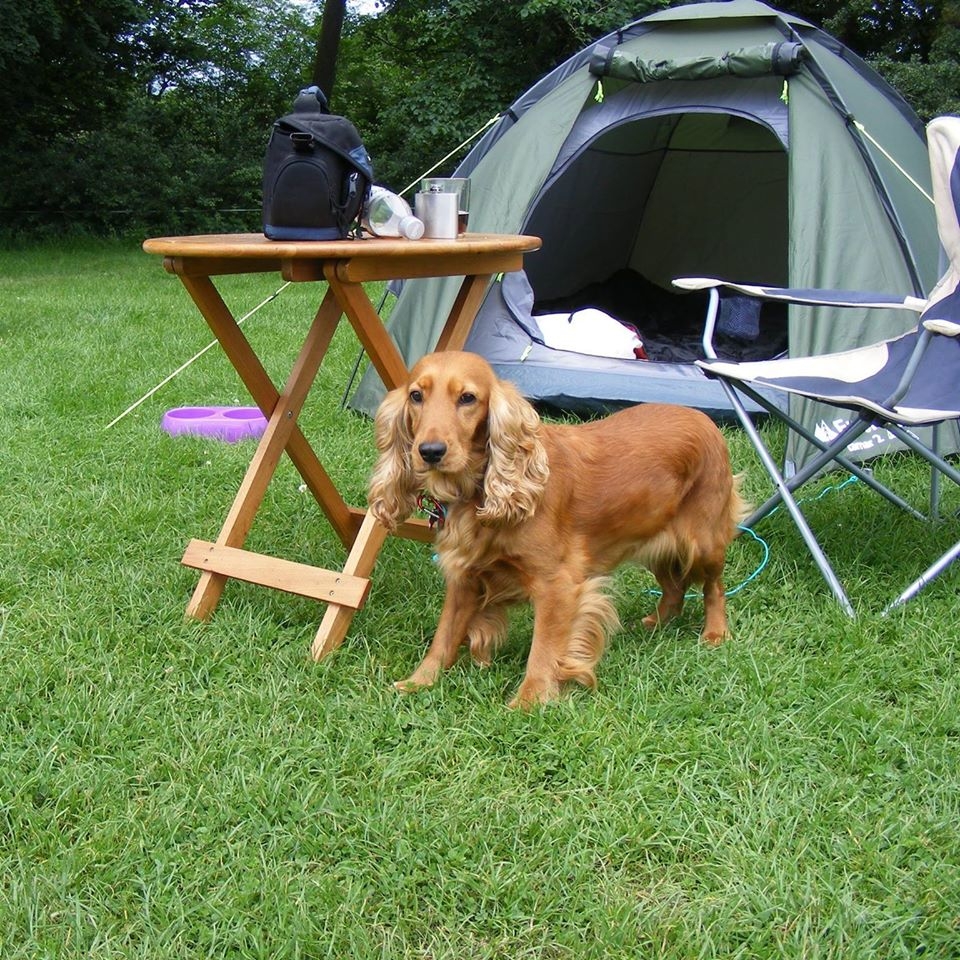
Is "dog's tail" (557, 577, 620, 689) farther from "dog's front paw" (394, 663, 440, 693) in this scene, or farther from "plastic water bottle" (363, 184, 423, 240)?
"plastic water bottle" (363, 184, 423, 240)

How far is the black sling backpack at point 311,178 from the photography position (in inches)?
103

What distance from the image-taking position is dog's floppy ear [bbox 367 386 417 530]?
2.56m

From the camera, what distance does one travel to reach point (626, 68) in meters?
5.05

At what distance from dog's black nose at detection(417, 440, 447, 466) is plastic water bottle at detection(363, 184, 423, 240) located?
2.87ft

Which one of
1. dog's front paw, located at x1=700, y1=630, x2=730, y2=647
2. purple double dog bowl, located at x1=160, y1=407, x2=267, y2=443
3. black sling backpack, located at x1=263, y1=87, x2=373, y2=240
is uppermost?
black sling backpack, located at x1=263, y1=87, x2=373, y2=240

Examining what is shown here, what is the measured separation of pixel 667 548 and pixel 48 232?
43.0 feet

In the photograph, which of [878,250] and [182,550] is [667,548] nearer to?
[182,550]

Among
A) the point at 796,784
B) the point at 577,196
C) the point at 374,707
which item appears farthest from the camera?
the point at 577,196

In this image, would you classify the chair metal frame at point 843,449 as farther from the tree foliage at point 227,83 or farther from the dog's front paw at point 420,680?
the tree foliage at point 227,83

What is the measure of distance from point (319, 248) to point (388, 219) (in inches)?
20.3

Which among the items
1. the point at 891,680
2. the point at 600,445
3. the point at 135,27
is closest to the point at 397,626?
the point at 600,445

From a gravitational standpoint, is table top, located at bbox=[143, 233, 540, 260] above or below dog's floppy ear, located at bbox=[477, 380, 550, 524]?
above

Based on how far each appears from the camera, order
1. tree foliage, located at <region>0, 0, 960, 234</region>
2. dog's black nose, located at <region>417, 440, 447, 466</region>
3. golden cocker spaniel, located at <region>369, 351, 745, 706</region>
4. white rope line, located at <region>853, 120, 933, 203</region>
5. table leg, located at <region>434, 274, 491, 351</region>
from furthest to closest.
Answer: tree foliage, located at <region>0, 0, 960, 234</region> → white rope line, located at <region>853, 120, 933, 203</region> → table leg, located at <region>434, 274, 491, 351</region> → golden cocker spaniel, located at <region>369, 351, 745, 706</region> → dog's black nose, located at <region>417, 440, 447, 466</region>

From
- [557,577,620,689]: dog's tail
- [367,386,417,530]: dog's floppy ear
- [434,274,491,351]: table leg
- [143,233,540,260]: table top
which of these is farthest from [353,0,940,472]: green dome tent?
[367,386,417,530]: dog's floppy ear
